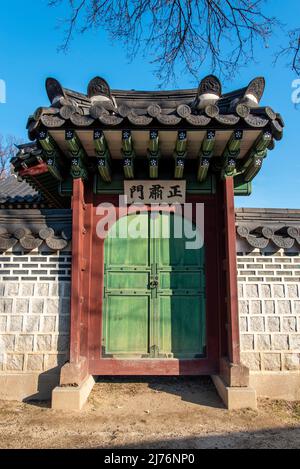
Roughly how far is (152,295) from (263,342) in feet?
5.35

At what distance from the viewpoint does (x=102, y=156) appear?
16.9ft

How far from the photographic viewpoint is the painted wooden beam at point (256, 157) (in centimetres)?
480

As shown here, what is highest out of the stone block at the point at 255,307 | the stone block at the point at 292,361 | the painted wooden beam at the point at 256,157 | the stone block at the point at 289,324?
the painted wooden beam at the point at 256,157

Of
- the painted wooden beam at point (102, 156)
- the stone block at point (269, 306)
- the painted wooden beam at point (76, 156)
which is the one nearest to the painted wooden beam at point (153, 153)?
the painted wooden beam at point (102, 156)

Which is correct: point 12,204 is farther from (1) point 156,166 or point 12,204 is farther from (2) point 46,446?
(2) point 46,446

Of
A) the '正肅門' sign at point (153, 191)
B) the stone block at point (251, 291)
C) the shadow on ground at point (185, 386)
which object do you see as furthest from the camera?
the '正肅門' sign at point (153, 191)

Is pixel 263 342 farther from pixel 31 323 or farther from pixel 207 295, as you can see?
pixel 31 323

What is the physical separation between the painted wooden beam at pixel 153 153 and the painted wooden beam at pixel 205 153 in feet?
1.93

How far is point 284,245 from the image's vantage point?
5355 millimetres

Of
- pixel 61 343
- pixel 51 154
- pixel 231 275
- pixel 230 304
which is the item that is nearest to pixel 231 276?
pixel 231 275

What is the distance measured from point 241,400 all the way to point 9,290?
3.31m

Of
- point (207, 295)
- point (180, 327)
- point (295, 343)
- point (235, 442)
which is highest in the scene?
point (207, 295)

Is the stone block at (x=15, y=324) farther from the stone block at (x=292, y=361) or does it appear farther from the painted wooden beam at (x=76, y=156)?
the stone block at (x=292, y=361)

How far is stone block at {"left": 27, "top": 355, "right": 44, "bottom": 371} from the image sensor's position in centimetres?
509
